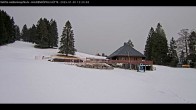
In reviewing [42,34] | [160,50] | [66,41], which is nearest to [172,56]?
[160,50]

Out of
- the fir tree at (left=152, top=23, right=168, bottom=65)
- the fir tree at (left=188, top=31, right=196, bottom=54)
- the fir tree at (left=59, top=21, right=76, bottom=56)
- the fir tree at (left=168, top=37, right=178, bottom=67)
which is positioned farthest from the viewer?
the fir tree at (left=59, top=21, right=76, bottom=56)

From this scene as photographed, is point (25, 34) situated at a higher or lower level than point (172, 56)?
higher

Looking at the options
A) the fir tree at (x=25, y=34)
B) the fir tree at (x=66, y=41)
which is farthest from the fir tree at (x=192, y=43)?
the fir tree at (x=25, y=34)

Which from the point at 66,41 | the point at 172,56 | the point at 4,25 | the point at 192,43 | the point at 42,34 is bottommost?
the point at 172,56

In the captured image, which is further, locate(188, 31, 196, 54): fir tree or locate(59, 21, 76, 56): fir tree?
locate(59, 21, 76, 56): fir tree

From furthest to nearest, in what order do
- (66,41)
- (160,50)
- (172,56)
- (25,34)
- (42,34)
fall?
(25,34) < (42,34) < (66,41) < (172,56) < (160,50)

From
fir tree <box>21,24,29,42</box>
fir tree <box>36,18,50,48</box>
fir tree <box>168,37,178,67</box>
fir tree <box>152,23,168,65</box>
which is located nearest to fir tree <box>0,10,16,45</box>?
fir tree <box>36,18,50,48</box>

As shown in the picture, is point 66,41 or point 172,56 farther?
point 66,41

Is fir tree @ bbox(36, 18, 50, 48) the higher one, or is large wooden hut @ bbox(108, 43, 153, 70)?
fir tree @ bbox(36, 18, 50, 48)

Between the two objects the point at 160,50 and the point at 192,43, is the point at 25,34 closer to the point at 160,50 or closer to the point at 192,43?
the point at 160,50

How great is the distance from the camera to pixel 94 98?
9.11 meters

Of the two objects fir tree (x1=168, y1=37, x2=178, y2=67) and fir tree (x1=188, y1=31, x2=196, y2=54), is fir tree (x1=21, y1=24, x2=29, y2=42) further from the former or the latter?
fir tree (x1=188, y1=31, x2=196, y2=54)

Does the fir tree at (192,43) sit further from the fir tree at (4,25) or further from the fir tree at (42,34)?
the fir tree at (42,34)
